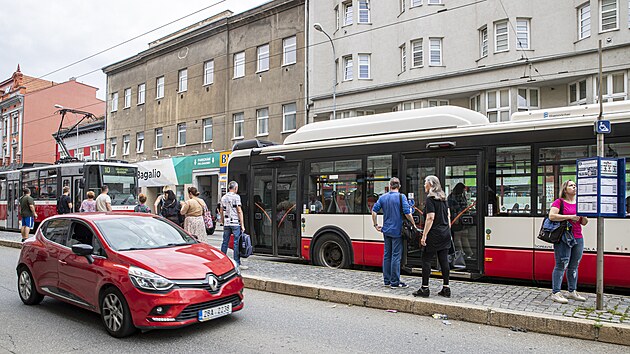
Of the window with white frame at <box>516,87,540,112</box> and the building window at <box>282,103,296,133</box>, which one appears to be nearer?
the window with white frame at <box>516,87,540,112</box>

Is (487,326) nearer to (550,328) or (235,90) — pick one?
(550,328)

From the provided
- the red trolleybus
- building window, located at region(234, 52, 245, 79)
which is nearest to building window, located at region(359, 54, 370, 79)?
building window, located at region(234, 52, 245, 79)

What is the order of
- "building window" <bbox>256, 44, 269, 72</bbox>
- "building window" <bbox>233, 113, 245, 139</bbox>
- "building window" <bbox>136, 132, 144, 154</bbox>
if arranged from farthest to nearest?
"building window" <bbox>136, 132, 144, 154</bbox> → "building window" <bbox>233, 113, 245, 139</bbox> → "building window" <bbox>256, 44, 269, 72</bbox>

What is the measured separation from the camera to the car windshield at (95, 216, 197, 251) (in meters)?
6.27

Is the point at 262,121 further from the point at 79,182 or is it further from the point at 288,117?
the point at 79,182

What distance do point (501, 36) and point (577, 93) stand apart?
3.70 metres

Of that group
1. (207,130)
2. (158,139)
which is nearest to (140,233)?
(207,130)

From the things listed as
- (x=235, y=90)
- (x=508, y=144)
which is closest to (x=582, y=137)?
(x=508, y=144)

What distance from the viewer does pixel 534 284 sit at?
27.9 feet

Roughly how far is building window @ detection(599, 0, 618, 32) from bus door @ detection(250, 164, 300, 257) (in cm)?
1337

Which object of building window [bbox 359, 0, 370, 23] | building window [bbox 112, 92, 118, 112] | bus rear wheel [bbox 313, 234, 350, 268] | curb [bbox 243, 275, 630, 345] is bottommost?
curb [bbox 243, 275, 630, 345]

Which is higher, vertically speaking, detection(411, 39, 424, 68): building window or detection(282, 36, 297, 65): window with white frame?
detection(282, 36, 297, 65): window with white frame

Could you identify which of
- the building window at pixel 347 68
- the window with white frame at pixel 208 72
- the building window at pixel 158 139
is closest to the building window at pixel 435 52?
the building window at pixel 347 68

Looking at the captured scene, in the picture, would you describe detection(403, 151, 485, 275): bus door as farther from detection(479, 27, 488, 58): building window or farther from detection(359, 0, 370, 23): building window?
detection(359, 0, 370, 23): building window
